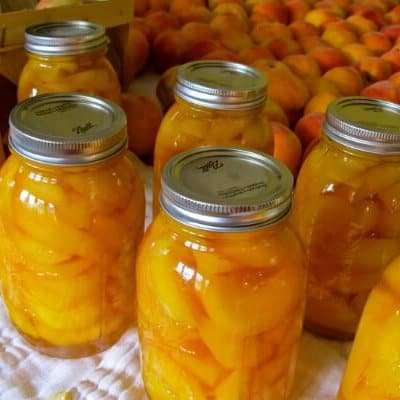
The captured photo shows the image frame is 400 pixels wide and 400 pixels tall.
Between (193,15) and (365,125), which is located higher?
(365,125)

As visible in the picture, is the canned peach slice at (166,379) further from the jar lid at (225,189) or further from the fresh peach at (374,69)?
the fresh peach at (374,69)

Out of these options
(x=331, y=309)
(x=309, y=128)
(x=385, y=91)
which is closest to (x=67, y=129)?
(x=331, y=309)

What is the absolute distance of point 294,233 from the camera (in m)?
0.49

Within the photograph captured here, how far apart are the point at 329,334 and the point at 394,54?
652mm

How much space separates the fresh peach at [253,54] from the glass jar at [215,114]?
1.19 ft

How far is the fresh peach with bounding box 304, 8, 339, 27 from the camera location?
1.25 metres

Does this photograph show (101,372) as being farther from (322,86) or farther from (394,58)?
(394,58)

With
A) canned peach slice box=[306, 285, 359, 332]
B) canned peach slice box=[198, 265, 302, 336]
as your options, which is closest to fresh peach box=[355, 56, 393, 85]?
canned peach slice box=[306, 285, 359, 332]

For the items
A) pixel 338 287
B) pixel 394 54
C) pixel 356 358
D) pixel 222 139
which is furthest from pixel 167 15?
pixel 356 358

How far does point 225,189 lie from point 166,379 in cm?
18

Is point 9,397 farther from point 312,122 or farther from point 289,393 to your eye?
point 312,122

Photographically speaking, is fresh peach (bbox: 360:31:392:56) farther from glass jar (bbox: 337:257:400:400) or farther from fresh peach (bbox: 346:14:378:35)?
glass jar (bbox: 337:257:400:400)

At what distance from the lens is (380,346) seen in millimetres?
461

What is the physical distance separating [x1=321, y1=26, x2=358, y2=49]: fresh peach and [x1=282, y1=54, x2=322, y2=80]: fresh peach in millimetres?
157
